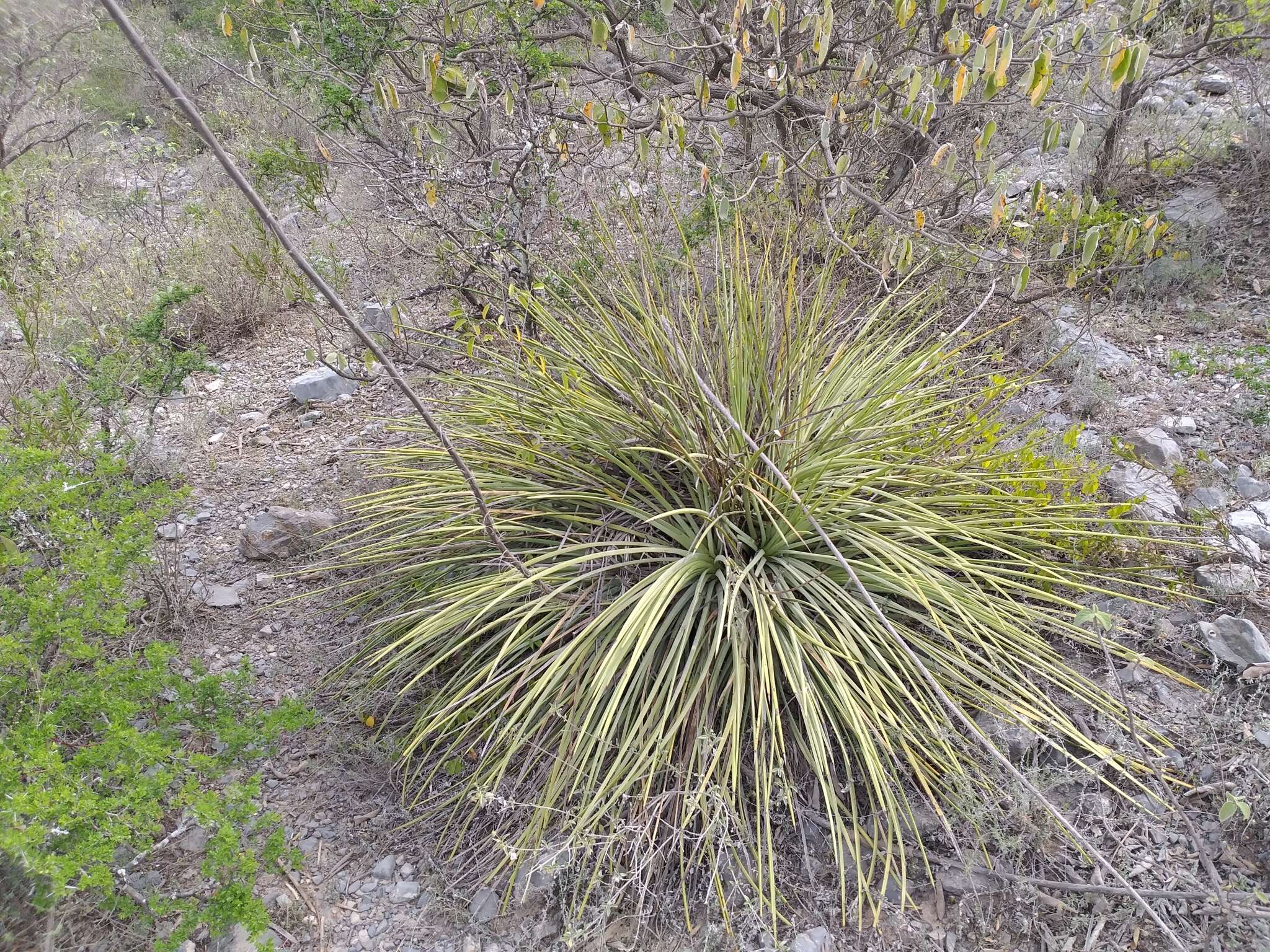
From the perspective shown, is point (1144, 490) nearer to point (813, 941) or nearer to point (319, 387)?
point (813, 941)

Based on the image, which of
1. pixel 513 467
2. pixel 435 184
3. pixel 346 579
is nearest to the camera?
pixel 513 467

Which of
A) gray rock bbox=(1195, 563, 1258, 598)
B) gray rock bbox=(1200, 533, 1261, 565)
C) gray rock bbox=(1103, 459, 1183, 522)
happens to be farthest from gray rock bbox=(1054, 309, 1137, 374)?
gray rock bbox=(1195, 563, 1258, 598)

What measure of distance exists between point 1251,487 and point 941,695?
6.47 feet

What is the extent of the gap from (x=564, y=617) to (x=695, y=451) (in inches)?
22.5

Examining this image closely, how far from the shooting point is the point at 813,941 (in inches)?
62.2

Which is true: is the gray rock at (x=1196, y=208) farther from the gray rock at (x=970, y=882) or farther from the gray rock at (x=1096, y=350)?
the gray rock at (x=970, y=882)

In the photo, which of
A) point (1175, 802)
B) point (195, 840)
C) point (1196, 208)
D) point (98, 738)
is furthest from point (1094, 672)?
point (1196, 208)

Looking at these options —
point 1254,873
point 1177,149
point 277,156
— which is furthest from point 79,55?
point 1254,873

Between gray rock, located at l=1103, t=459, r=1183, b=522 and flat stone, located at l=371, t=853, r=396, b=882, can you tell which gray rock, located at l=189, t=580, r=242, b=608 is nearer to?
flat stone, located at l=371, t=853, r=396, b=882

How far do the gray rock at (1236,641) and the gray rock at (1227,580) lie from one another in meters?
0.08

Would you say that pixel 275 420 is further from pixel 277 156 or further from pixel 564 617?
pixel 564 617

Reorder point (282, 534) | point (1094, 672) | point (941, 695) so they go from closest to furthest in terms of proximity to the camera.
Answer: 1. point (941, 695)
2. point (1094, 672)
3. point (282, 534)

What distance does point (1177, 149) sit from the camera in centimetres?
394

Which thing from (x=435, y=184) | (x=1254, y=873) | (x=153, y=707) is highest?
(x=435, y=184)
